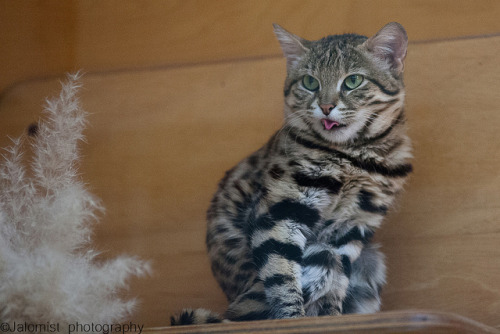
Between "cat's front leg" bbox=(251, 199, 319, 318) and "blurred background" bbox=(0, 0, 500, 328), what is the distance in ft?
0.71

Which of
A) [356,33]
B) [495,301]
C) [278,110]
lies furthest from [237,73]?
[495,301]

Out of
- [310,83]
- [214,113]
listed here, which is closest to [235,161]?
[214,113]

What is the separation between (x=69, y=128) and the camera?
975mm

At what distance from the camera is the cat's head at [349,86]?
42.9 inches

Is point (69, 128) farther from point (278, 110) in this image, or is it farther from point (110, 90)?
point (278, 110)

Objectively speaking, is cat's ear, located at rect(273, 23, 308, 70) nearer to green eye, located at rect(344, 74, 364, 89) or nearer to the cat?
the cat

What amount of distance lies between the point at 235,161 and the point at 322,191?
1.06ft

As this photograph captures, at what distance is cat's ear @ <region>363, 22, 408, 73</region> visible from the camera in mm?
1133

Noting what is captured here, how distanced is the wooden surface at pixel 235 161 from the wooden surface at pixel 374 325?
39 centimetres

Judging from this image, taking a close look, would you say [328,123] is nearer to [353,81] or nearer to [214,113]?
[353,81]

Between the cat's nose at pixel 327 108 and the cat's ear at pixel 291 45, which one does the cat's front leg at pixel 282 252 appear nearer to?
the cat's nose at pixel 327 108

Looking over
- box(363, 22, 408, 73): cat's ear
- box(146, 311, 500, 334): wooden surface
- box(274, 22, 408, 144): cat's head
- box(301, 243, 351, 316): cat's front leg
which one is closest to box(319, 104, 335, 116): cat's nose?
box(274, 22, 408, 144): cat's head

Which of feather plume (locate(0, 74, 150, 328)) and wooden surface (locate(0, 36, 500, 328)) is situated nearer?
feather plume (locate(0, 74, 150, 328))

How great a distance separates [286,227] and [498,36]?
733mm
